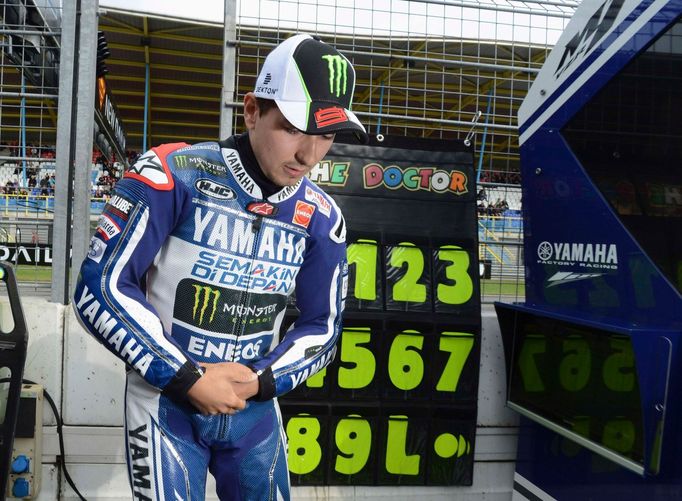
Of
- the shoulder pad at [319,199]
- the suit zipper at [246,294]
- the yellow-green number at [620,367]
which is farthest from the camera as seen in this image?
the yellow-green number at [620,367]

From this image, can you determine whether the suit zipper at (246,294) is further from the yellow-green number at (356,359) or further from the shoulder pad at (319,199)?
the yellow-green number at (356,359)

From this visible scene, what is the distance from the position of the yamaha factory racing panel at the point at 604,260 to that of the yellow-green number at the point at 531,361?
1 cm

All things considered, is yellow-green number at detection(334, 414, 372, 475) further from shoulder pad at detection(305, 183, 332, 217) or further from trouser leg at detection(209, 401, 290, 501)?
shoulder pad at detection(305, 183, 332, 217)

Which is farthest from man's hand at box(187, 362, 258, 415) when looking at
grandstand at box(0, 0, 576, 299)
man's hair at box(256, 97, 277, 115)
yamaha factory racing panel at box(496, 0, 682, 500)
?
grandstand at box(0, 0, 576, 299)

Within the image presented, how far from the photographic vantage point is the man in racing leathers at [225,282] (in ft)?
5.94

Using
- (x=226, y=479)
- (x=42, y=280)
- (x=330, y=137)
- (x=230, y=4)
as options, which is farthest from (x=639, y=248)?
(x=42, y=280)

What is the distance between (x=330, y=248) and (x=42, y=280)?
7.35 ft

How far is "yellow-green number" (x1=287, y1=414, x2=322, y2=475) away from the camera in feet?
11.6

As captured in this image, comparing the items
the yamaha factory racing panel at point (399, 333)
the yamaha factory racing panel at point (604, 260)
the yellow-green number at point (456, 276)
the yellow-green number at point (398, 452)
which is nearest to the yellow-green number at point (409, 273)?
the yamaha factory racing panel at point (399, 333)

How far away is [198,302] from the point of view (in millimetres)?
1977

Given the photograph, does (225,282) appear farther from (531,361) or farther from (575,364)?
(531,361)

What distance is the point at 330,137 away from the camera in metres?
1.90

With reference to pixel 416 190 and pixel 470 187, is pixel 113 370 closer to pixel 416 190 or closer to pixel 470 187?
pixel 416 190

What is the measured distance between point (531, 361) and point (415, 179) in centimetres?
110
